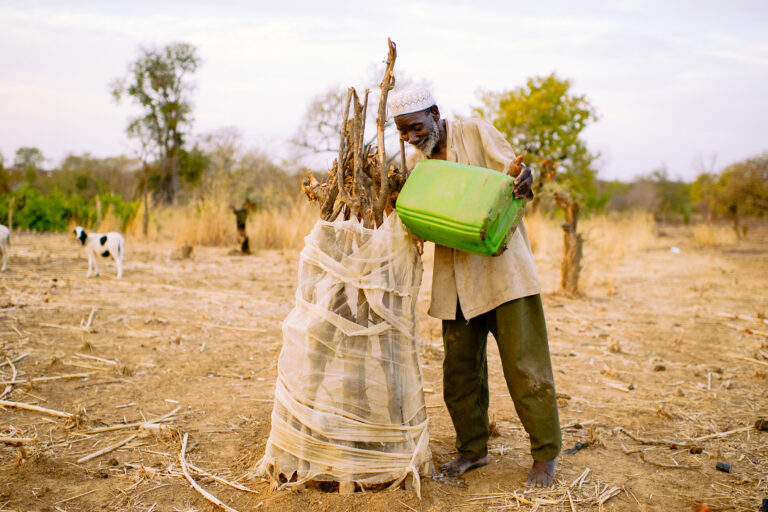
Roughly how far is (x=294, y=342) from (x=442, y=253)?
2.42 feet

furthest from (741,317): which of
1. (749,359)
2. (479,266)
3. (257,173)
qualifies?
(257,173)

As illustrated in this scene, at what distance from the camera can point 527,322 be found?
92.0 inches

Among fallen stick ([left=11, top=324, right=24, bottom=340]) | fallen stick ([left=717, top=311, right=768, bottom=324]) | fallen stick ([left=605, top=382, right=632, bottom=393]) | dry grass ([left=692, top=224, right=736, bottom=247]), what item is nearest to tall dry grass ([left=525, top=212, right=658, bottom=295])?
dry grass ([left=692, top=224, right=736, bottom=247])

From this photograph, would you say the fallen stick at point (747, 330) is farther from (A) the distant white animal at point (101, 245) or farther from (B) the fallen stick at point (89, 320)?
(A) the distant white animal at point (101, 245)

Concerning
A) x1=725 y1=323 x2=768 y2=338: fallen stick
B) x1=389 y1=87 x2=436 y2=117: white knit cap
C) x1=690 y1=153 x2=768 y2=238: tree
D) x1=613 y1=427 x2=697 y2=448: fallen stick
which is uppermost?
x1=690 y1=153 x2=768 y2=238: tree

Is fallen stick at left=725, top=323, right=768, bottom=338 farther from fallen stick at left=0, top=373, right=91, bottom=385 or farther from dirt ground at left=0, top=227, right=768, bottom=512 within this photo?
fallen stick at left=0, top=373, right=91, bottom=385

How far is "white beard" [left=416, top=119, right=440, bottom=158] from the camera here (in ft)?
7.60

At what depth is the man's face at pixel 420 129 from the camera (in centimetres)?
224

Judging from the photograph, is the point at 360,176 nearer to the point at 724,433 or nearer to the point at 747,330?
the point at 724,433

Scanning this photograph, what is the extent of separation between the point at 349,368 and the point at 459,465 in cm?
75

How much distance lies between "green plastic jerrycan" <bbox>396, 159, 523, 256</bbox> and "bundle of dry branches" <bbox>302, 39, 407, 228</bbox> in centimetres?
26

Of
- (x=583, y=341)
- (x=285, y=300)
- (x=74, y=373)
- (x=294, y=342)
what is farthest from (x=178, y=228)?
(x=294, y=342)

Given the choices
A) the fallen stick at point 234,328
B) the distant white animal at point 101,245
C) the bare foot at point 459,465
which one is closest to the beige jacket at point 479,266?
the bare foot at point 459,465

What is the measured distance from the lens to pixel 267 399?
339 cm
